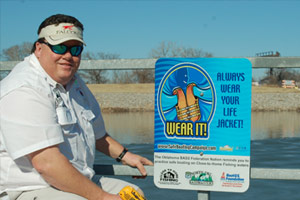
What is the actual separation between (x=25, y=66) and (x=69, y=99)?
0.98 feet

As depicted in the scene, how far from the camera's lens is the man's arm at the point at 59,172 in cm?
183

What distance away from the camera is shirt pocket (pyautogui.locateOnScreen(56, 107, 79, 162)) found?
197 centimetres

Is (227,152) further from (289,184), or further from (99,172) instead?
(289,184)

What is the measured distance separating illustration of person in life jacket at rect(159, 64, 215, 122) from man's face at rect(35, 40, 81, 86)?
1.77 ft

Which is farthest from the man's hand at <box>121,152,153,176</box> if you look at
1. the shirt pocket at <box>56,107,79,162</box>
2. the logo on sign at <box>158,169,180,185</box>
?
the shirt pocket at <box>56,107,79,162</box>

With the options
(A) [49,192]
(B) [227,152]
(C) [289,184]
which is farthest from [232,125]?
(C) [289,184]

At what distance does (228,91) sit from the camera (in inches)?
82.7

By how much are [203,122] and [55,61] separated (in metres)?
0.87

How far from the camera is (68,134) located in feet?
6.60

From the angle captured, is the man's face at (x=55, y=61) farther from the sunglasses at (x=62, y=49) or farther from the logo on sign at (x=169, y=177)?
the logo on sign at (x=169, y=177)

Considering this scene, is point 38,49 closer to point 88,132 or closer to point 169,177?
point 88,132

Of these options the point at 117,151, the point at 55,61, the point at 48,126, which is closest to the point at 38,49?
the point at 55,61

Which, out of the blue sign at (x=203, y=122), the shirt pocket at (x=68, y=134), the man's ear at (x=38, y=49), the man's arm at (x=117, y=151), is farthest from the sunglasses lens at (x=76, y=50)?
the man's arm at (x=117, y=151)

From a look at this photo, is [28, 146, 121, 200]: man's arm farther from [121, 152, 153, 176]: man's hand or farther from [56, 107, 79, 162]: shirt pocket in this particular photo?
[121, 152, 153, 176]: man's hand
